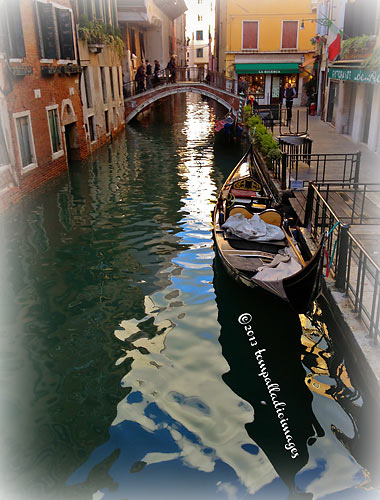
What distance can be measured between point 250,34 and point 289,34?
7.39 feet

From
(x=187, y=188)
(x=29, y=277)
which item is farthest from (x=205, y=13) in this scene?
(x=29, y=277)

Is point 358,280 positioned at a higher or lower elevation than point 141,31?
lower

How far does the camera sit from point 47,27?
12.2 meters

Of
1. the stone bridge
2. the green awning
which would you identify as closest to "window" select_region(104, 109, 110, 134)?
the stone bridge

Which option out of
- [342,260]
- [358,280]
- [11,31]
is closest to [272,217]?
[342,260]

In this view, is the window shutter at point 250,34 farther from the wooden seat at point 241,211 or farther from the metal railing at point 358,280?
the metal railing at point 358,280

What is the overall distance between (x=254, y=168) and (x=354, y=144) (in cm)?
494

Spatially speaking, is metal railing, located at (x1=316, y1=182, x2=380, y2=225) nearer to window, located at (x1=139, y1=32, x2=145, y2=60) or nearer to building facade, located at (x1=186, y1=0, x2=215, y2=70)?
window, located at (x1=139, y1=32, x2=145, y2=60)

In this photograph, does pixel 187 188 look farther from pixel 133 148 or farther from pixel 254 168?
pixel 133 148

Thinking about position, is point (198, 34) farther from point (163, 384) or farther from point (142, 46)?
point (163, 384)

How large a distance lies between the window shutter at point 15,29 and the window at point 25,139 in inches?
51.5

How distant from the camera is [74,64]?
49.0 feet

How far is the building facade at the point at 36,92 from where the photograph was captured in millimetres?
10414

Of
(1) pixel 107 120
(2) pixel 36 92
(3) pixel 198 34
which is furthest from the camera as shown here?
(3) pixel 198 34
